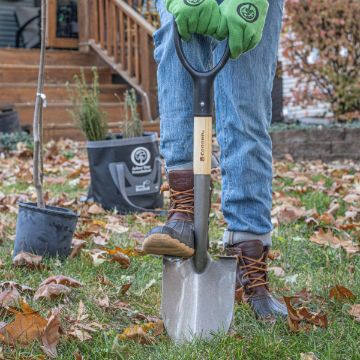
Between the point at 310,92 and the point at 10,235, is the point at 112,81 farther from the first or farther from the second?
the point at 10,235

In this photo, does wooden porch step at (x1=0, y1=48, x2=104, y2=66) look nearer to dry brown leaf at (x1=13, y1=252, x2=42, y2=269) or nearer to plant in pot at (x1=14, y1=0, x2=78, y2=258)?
plant in pot at (x1=14, y1=0, x2=78, y2=258)

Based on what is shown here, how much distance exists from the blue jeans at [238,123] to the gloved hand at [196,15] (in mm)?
180

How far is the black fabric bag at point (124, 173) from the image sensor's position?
4098 millimetres

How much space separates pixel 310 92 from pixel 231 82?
6584 millimetres

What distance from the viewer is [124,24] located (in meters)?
10.3

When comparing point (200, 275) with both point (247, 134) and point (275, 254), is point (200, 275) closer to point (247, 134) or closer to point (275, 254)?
point (247, 134)

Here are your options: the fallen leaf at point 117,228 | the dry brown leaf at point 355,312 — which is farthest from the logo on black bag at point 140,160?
the dry brown leaf at point 355,312

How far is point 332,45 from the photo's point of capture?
7688mm

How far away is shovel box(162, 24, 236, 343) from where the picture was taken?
1.91 meters

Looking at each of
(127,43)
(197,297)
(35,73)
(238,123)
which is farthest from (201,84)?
(35,73)

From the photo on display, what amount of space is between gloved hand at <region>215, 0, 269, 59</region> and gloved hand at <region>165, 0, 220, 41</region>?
22 mm

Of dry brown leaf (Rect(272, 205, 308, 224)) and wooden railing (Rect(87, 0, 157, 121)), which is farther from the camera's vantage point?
wooden railing (Rect(87, 0, 157, 121))

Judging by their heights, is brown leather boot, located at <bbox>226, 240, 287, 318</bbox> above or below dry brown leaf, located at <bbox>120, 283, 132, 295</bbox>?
above

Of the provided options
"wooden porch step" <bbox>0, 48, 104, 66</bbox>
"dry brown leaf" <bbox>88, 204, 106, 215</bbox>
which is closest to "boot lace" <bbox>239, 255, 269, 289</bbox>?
"dry brown leaf" <bbox>88, 204, 106, 215</bbox>
